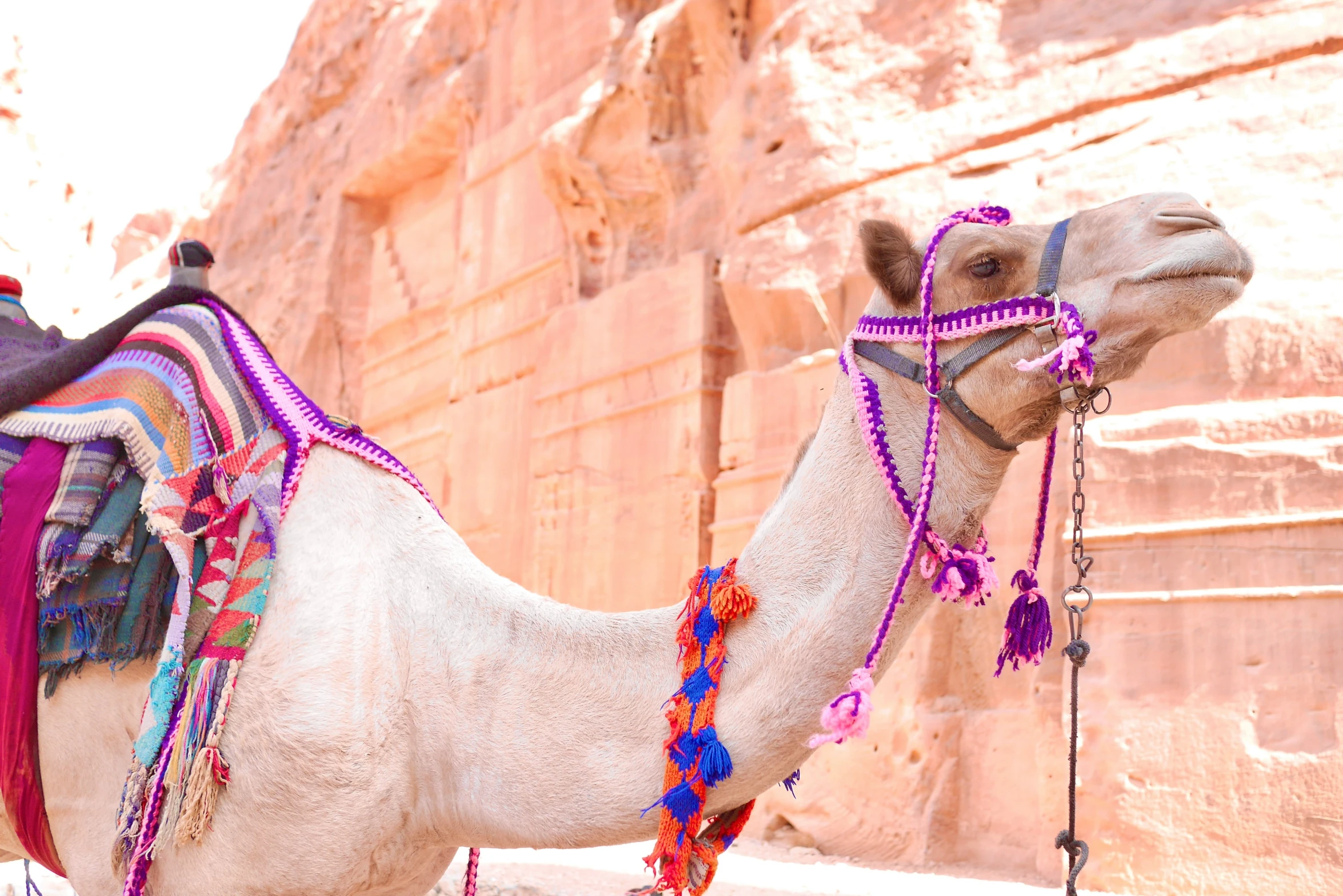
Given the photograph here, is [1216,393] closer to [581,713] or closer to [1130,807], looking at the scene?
[1130,807]

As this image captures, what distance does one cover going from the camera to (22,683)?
2.80 m

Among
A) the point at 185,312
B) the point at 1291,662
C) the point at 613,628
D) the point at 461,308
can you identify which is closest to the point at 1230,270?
the point at 613,628

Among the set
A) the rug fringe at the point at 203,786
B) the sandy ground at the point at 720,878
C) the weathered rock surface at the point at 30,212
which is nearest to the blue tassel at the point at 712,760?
the rug fringe at the point at 203,786

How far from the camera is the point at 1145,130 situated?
6.82 m

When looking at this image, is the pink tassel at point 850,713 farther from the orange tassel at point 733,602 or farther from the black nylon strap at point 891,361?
the black nylon strap at point 891,361

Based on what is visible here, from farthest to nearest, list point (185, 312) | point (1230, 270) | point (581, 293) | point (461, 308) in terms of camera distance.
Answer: point (461, 308) < point (581, 293) < point (185, 312) < point (1230, 270)

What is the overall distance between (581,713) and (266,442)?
1014 millimetres

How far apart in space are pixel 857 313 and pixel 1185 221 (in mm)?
5511

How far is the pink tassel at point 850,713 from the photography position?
2.18 m

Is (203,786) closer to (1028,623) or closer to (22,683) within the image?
(22,683)

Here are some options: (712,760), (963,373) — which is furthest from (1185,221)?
(712,760)

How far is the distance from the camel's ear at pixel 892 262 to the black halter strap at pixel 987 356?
0.50 feet

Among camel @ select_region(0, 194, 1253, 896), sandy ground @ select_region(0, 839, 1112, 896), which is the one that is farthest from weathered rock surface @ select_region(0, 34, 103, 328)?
camel @ select_region(0, 194, 1253, 896)

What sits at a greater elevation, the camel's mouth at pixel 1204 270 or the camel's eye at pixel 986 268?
the camel's eye at pixel 986 268
